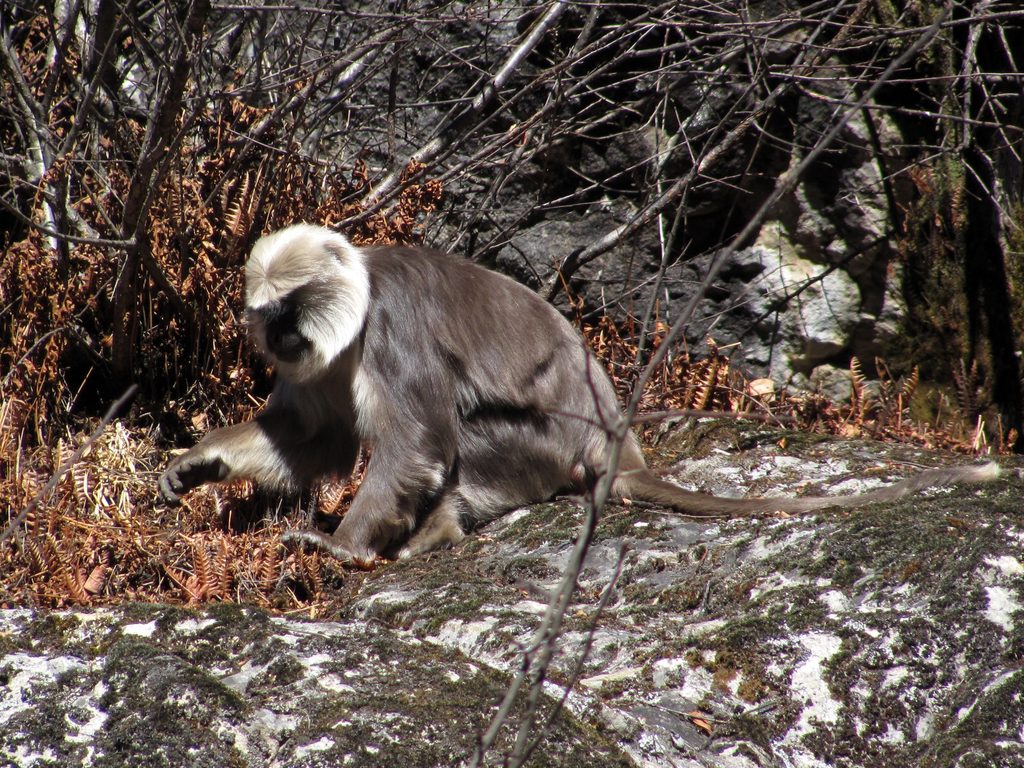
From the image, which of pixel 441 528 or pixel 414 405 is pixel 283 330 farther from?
pixel 441 528

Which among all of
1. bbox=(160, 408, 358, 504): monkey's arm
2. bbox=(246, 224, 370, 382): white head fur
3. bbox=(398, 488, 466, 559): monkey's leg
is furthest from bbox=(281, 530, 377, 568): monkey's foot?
bbox=(246, 224, 370, 382): white head fur

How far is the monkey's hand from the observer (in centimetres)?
488

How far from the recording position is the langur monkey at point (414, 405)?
488 centimetres

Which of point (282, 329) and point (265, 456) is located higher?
point (282, 329)

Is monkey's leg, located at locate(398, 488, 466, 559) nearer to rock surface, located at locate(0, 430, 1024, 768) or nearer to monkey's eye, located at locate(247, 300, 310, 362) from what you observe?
rock surface, located at locate(0, 430, 1024, 768)

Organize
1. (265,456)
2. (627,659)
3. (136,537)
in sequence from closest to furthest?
(627,659) → (136,537) → (265,456)

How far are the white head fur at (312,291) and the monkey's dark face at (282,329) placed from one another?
2 cm

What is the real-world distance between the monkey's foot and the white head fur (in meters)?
0.82

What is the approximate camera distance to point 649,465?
561cm

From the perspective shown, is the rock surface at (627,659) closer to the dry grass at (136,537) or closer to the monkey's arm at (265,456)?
the dry grass at (136,537)

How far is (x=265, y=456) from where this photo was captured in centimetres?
523

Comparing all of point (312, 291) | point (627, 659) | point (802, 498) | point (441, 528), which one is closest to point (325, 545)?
point (441, 528)

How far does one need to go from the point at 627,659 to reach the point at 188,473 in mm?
2555

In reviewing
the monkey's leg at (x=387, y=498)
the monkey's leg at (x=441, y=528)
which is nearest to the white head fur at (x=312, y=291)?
the monkey's leg at (x=387, y=498)
